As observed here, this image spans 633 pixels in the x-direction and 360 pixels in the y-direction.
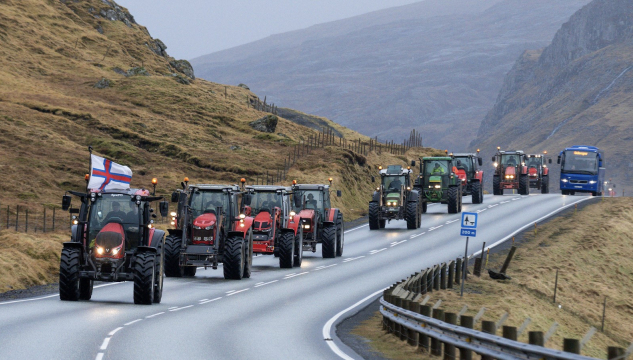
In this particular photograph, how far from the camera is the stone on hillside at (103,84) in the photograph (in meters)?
93.3

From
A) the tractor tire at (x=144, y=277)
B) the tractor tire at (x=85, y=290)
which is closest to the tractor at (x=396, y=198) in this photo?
the tractor tire at (x=85, y=290)

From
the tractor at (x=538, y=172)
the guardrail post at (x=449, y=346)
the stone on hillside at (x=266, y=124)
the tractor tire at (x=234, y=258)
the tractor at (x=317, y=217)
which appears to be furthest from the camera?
the stone on hillside at (x=266, y=124)

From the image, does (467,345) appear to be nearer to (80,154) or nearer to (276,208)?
(276,208)

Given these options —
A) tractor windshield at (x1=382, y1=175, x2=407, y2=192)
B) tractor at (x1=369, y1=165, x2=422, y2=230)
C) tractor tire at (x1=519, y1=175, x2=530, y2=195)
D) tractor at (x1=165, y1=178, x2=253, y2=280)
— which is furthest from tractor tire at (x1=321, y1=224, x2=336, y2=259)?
tractor tire at (x1=519, y1=175, x2=530, y2=195)

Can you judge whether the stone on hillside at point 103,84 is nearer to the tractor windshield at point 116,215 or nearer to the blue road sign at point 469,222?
the blue road sign at point 469,222

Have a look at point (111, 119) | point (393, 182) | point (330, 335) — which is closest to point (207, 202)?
point (330, 335)

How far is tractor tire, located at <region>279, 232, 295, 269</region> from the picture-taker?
33.7 meters

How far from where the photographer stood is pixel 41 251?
32250 millimetres

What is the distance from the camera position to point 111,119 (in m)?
80.9

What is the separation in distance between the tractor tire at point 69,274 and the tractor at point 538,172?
54622mm

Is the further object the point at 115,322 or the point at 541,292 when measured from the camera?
the point at 541,292

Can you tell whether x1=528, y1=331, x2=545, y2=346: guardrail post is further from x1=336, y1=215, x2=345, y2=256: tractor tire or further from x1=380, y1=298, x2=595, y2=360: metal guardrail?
x1=336, y1=215, x2=345, y2=256: tractor tire

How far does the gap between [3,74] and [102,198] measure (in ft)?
223

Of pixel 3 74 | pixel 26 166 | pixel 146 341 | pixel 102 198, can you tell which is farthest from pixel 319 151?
pixel 146 341
